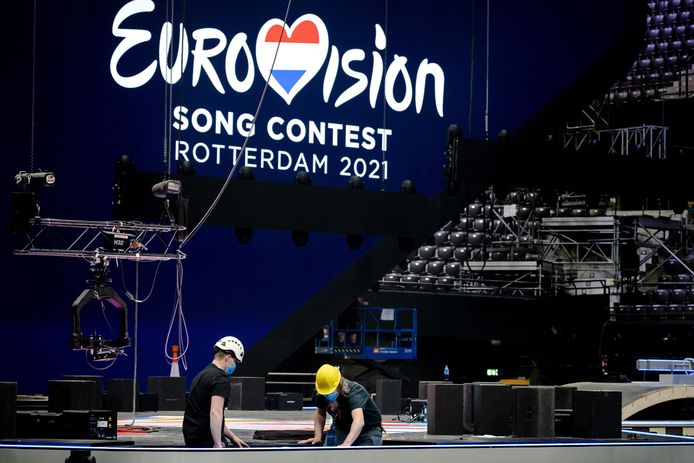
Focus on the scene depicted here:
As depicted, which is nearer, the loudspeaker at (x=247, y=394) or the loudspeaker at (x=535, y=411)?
the loudspeaker at (x=535, y=411)

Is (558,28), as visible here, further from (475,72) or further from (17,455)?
(17,455)

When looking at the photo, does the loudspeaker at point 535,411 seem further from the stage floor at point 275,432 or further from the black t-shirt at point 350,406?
the black t-shirt at point 350,406

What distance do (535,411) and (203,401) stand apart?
3.60 m

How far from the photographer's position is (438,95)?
2061 centimetres

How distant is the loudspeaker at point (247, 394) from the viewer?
16.5m

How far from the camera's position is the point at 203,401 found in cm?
952

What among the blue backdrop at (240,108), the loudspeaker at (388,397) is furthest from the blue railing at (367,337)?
the loudspeaker at (388,397)

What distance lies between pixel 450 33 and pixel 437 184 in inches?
96.7

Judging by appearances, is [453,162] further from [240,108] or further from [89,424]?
[89,424]

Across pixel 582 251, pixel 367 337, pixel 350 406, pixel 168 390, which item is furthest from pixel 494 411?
pixel 582 251

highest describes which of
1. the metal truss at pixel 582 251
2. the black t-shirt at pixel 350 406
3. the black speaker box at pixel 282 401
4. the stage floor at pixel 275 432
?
the metal truss at pixel 582 251

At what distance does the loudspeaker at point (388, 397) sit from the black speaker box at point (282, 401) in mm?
1184

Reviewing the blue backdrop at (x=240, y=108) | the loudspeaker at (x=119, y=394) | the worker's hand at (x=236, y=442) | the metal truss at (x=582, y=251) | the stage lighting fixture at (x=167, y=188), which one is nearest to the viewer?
the worker's hand at (x=236, y=442)

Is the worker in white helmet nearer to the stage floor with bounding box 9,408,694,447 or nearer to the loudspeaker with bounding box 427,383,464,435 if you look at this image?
the stage floor with bounding box 9,408,694,447
